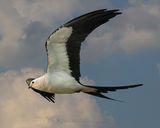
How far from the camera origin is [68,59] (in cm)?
4541

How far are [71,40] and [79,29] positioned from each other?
62 centimetres

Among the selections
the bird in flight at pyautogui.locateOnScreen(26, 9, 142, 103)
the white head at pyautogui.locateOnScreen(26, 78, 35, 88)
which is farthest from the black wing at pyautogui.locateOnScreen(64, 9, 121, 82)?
the white head at pyautogui.locateOnScreen(26, 78, 35, 88)

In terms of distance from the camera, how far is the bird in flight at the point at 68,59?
144ft

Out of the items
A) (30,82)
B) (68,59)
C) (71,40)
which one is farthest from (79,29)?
(30,82)

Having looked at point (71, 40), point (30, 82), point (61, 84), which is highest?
point (71, 40)

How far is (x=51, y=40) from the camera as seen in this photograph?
1756 inches

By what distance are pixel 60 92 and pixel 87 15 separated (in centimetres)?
311

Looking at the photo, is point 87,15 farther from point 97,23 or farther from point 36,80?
point 36,80

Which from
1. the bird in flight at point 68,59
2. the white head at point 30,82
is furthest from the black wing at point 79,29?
the white head at point 30,82

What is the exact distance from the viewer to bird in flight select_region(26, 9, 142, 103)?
144 feet

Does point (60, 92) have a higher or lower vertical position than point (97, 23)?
lower

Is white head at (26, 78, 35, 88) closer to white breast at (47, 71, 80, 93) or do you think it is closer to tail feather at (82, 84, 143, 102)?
white breast at (47, 71, 80, 93)

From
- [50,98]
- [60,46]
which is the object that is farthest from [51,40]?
[50,98]

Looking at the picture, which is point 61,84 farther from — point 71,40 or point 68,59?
point 71,40
